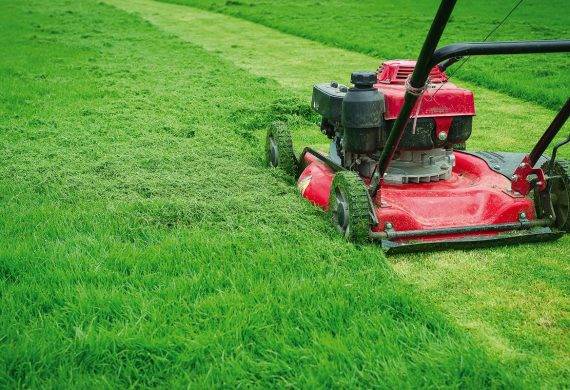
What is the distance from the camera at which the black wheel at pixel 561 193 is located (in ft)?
13.4

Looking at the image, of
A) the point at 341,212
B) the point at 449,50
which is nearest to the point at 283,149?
the point at 341,212

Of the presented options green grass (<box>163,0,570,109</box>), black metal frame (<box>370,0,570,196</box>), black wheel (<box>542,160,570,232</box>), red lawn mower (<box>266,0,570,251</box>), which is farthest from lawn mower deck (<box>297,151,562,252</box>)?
green grass (<box>163,0,570,109</box>)

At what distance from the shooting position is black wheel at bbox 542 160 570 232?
4.09 m

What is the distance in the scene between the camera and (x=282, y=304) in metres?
3.13

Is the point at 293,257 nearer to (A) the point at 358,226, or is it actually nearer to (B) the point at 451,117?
(A) the point at 358,226

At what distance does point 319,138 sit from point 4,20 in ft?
54.8

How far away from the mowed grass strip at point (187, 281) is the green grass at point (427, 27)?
5226 mm

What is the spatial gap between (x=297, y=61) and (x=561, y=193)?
921 cm

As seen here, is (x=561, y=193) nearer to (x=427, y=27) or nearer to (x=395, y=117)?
(x=395, y=117)

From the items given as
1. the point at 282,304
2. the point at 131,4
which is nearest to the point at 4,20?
the point at 131,4

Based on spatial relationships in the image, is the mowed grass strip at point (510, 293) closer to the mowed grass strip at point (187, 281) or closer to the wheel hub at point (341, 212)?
the mowed grass strip at point (187, 281)

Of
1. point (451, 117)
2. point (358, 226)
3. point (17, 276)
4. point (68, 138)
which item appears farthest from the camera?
point (68, 138)

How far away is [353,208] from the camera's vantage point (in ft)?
12.5

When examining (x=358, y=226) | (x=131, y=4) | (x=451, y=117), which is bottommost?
(x=131, y=4)
